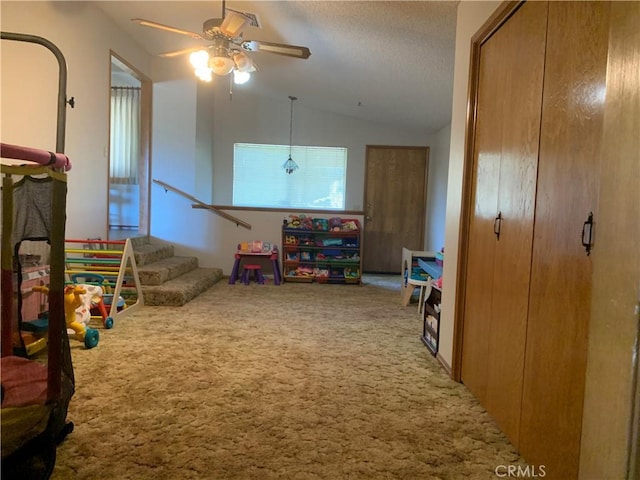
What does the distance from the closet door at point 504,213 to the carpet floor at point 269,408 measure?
0.74ft

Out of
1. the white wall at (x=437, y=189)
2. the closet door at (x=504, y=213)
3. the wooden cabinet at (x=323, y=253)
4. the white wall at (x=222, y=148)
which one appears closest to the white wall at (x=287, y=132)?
the white wall at (x=222, y=148)

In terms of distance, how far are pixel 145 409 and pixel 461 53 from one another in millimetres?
2622

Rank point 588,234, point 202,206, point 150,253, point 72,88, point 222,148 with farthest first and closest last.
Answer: point 222,148
point 202,206
point 150,253
point 72,88
point 588,234

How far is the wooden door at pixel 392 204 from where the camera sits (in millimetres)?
6715

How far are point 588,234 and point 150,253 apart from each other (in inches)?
174

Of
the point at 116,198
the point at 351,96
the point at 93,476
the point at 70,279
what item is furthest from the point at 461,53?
the point at 116,198

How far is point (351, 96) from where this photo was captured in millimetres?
5484

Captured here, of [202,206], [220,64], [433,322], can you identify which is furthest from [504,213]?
[202,206]

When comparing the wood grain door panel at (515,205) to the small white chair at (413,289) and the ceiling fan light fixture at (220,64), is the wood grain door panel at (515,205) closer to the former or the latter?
the small white chair at (413,289)

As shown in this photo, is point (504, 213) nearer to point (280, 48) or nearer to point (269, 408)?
point (269, 408)

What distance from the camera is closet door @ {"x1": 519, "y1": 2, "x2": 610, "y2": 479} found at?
1.23m

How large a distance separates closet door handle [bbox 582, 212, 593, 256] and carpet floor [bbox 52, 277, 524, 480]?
90cm

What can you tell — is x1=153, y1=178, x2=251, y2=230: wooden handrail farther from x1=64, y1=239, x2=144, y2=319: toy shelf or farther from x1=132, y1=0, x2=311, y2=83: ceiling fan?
x1=132, y1=0, x2=311, y2=83: ceiling fan

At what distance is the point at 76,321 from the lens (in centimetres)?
278
